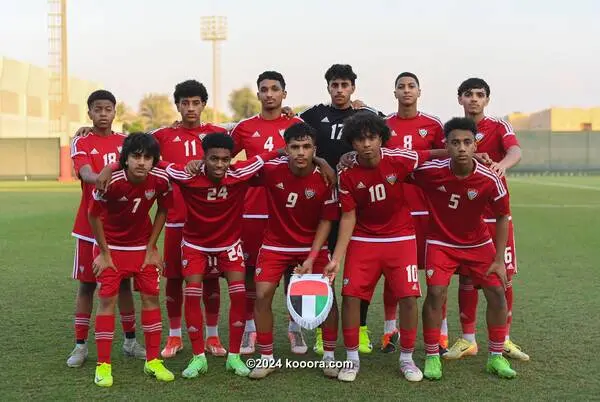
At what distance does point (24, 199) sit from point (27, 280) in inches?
574

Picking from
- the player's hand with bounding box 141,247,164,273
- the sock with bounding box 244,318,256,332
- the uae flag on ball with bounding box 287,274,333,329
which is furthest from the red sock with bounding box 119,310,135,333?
the uae flag on ball with bounding box 287,274,333,329

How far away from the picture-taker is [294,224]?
4.85 metres

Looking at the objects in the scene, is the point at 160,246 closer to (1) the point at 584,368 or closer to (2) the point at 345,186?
(2) the point at 345,186

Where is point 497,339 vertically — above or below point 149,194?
below

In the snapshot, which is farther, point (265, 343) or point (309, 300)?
point (265, 343)

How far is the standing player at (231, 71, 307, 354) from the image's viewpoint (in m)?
5.38

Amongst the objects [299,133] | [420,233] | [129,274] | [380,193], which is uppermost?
[299,133]

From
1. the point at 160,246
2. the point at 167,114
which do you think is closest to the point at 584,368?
the point at 160,246

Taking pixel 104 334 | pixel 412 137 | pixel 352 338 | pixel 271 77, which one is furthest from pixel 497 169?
pixel 104 334

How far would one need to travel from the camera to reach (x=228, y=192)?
485 centimetres

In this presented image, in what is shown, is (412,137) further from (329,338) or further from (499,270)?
(329,338)

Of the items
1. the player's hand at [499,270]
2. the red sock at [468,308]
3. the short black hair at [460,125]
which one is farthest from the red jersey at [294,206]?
the red sock at [468,308]

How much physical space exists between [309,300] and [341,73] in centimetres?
189

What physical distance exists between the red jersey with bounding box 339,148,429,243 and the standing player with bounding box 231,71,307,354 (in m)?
0.95
